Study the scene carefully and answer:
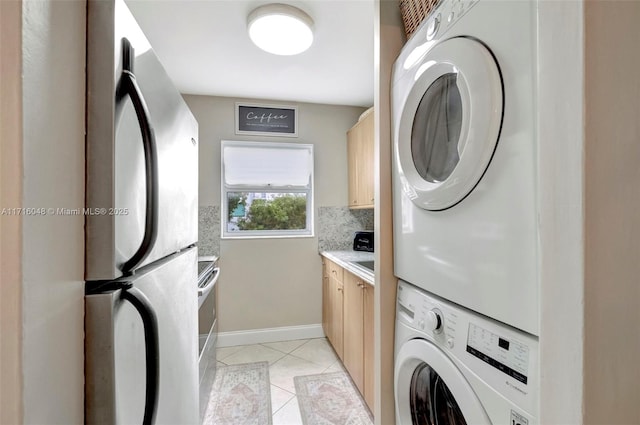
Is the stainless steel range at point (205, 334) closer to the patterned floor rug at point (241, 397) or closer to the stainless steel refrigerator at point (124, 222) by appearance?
the patterned floor rug at point (241, 397)

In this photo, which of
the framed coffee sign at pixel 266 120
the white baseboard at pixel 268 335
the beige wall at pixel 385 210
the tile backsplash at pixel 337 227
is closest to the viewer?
the beige wall at pixel 385 210

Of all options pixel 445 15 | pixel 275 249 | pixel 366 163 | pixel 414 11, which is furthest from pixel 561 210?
pixel 275 249

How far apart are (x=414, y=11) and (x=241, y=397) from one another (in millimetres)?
2443

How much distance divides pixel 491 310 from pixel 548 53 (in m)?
0.54

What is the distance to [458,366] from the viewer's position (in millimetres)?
754

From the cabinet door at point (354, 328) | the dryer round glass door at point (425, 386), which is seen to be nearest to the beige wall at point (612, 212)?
the dryer round glass door at point (425, 386)

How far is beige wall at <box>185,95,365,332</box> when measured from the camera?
2.71 metres

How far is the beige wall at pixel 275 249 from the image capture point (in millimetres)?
2709

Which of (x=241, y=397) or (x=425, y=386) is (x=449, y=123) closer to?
(x=425, y=386)

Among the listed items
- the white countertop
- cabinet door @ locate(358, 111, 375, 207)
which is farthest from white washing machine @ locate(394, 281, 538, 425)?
cabinet door @ locate(358, 111, 375, 207)

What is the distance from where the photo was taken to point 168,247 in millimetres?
815

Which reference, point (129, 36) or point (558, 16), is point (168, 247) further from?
point (558, 16)

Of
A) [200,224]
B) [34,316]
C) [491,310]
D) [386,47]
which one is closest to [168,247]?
[34,316]

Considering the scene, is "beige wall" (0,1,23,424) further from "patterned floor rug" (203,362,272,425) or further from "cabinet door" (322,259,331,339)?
"cabinet door" (322,259,331,339)
